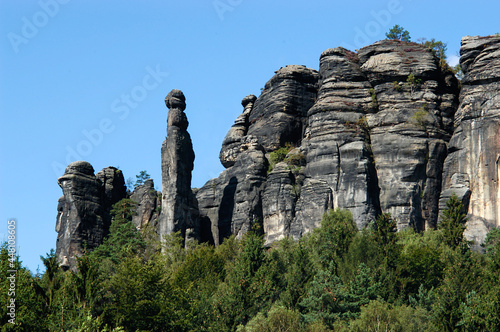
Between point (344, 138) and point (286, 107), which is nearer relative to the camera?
point (344, 138)

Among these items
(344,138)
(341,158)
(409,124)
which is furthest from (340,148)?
(409,124)

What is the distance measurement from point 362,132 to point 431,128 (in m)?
6.55

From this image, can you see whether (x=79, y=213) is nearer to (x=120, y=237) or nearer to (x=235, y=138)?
Answer: (x=120, y=237)

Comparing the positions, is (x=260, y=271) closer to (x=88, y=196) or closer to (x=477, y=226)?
(x=477, y=226)

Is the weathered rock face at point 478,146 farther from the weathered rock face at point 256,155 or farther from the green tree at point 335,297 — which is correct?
the green tree at point 335,297

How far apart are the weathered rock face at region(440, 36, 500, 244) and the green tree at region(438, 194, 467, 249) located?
3.88ft

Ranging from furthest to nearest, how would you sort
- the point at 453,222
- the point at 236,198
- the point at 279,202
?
the point at 236,198 < the point at 279,202 < the point at 453,222

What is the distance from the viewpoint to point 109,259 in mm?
98375

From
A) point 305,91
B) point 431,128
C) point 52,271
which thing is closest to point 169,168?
point 305,91

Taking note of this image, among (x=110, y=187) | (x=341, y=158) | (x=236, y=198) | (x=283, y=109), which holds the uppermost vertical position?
(x=283, y=109)

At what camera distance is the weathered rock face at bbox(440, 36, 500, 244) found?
9194 centimetres

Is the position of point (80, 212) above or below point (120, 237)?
above

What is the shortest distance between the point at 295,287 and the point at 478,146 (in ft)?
88.0

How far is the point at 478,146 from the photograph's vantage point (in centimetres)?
9431
